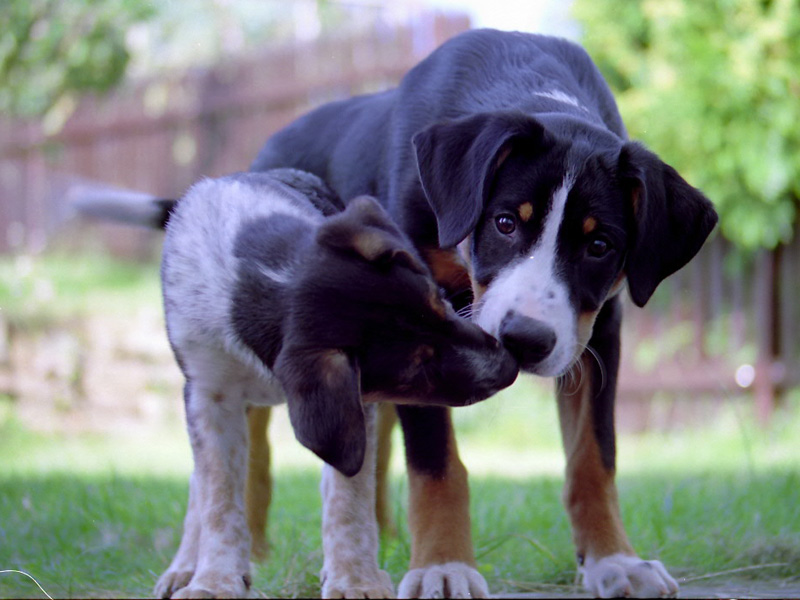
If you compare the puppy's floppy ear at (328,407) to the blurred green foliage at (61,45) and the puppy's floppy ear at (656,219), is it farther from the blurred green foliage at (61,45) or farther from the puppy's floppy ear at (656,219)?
the blurred green foliage at (61,45)

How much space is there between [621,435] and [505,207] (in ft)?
22.8

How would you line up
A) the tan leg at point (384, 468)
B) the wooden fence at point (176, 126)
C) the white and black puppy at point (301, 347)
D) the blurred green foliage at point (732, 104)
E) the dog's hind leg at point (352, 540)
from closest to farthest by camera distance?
the white and black puppy at point (301, 347) < the dog's hind leg at point (352, 540) < the tan leg at point (384, 468) < the blurred green foliage at point (732, 104) < the wooden fence at point (176, 126)

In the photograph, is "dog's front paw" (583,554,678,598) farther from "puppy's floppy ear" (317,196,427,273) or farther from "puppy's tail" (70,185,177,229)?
"puppy's tail" (70,185,177,229)

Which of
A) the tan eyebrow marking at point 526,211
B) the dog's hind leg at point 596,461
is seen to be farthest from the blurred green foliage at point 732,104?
the tan eyebrow marking at point 526,211

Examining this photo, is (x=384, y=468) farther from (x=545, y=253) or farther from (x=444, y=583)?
(x=545, y=253)

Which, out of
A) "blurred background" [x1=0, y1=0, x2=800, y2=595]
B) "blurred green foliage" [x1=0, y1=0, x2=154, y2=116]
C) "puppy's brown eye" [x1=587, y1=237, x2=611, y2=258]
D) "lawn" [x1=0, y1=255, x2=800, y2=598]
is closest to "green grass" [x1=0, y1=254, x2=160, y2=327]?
"blurred background" [x1=0, y1=0, x2=800, y2=595]

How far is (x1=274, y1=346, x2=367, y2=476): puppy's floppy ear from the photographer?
2.38 meters

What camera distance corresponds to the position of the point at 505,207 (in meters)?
3.11

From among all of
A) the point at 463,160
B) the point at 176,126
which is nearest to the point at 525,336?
the point at 463,160

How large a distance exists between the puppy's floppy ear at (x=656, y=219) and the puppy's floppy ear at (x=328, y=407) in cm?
106

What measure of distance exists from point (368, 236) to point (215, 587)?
1080 mm

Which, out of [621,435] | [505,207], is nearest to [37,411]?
[621,435]

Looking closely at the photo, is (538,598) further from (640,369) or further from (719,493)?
(640,369)

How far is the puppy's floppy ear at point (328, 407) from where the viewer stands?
2383 millimetres
